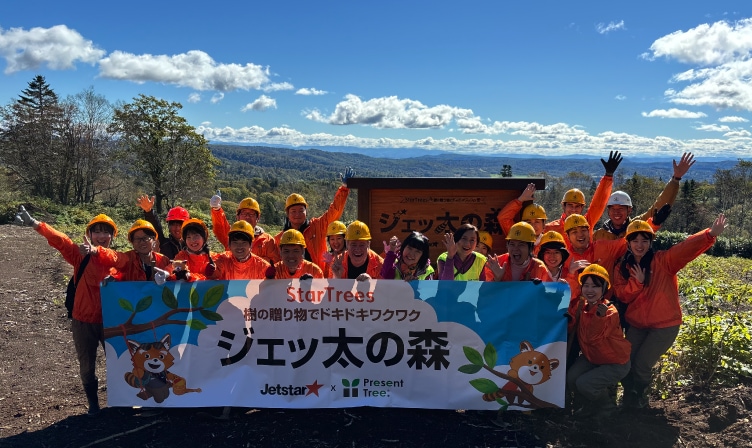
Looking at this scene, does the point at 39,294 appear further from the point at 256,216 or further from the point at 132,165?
the point at 132,165

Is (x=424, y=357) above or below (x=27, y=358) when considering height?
above

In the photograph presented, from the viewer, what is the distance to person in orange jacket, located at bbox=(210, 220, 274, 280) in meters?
5.41

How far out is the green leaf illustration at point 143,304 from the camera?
5219 mm

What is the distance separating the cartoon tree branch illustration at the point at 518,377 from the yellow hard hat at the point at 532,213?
1822 mm

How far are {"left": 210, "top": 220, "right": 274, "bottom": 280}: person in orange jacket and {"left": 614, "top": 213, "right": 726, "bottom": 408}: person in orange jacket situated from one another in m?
3.95

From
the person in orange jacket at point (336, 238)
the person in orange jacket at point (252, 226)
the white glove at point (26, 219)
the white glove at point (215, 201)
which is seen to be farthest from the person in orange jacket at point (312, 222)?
the white glove at point (26, 219)

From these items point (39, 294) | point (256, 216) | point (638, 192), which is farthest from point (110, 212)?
point (638, 192)

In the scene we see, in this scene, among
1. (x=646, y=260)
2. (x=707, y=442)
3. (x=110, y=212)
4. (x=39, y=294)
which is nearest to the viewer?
(x=707, y=442)

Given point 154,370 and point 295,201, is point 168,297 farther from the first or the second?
point 295,201

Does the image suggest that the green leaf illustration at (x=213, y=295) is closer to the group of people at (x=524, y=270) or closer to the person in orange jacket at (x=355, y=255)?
the group of people at (x=524, y=270)

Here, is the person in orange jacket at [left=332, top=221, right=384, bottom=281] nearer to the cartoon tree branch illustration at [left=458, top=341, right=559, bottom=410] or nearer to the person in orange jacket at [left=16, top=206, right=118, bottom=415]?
the cartoon tree branch illustration at [left=458, top=341, right=559, bottom=410]

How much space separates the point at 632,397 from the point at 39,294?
37.6 ft

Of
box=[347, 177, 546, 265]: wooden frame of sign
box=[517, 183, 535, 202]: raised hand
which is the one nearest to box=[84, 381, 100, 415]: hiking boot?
box=[347, 177, 546, 265]: wooden frame of sign

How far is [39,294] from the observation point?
10578mm
